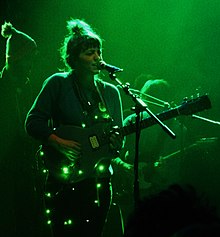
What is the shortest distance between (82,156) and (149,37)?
11.2ft

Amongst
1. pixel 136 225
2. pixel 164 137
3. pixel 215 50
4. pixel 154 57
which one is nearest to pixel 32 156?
pixel 164 137

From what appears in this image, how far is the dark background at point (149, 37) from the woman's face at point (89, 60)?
2331 millimetres

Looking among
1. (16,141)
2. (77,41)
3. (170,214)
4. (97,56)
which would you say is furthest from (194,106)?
(16,141)

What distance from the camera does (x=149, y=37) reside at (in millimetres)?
6227

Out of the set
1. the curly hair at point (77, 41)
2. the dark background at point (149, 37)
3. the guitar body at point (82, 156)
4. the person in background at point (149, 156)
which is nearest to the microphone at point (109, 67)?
the curly hair at point (77, 41)

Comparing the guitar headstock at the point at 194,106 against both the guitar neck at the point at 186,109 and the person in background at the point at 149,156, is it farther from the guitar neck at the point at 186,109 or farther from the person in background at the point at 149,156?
the person in background at the point at 149,156

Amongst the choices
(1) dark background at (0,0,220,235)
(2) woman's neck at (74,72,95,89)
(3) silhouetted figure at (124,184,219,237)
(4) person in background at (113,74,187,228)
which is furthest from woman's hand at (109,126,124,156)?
(1) dark background at (0,0,220,235)

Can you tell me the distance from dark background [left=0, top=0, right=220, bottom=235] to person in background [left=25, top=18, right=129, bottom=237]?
2.38 metres

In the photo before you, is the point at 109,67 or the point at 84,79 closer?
the point at 109,67

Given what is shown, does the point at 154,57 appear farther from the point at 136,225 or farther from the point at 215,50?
the point at 136,225

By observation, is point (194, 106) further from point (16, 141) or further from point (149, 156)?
point (16, 141)

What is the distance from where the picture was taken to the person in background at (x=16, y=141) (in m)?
4.77

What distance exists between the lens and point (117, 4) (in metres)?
5.99

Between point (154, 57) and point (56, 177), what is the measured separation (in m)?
3.52
